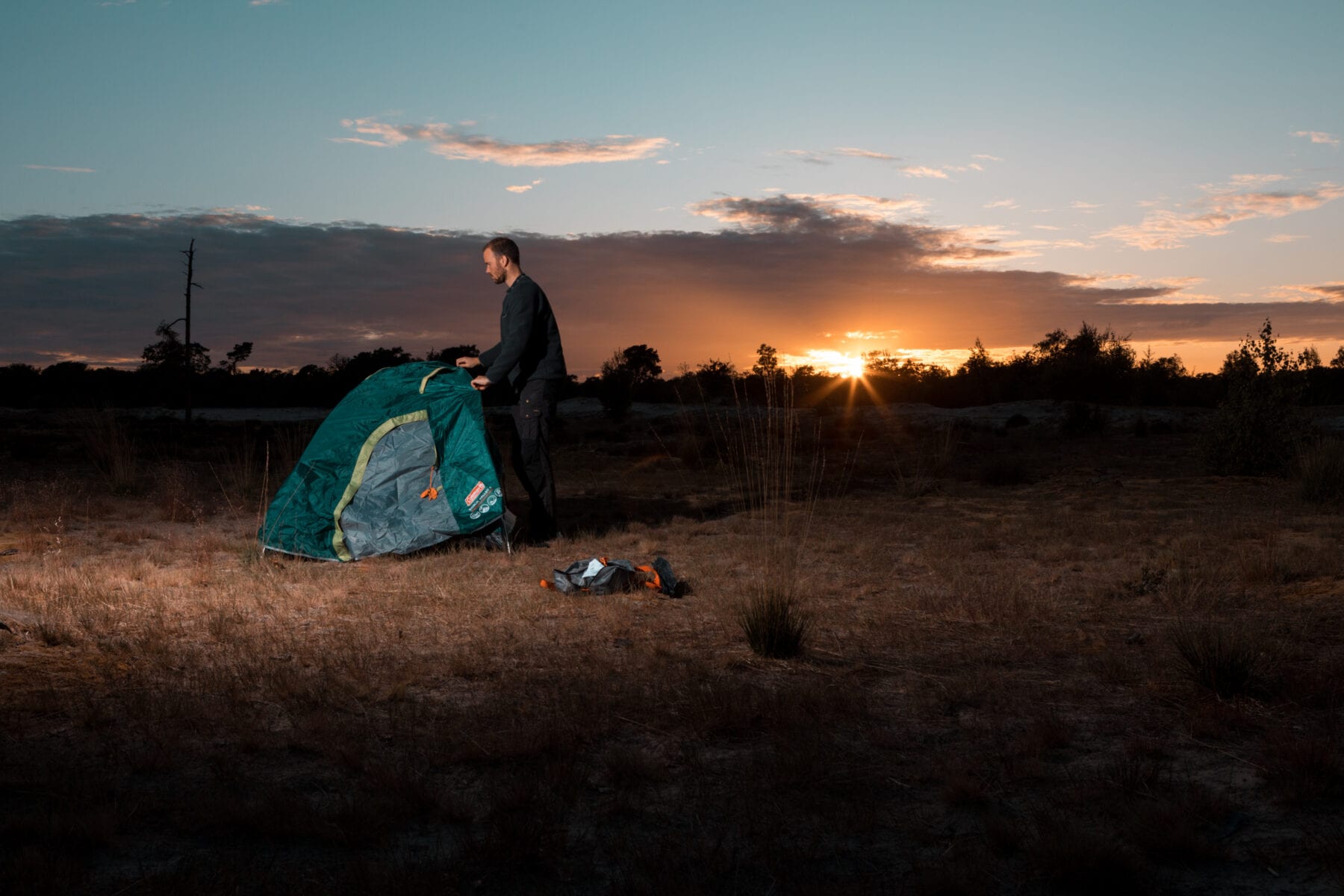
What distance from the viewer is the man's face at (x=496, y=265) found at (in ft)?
27.7

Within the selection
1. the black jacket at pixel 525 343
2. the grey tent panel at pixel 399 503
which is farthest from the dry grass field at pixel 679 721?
the black jacket at pixel 525 343

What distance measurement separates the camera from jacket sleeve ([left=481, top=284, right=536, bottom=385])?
809 centimetres

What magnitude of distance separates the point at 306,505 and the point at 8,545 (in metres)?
2.61

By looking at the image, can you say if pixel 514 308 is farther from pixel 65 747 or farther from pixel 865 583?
pixel 65 747

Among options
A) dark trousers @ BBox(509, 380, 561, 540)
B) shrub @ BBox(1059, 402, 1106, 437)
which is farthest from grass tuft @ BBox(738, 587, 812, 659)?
shrub @ BBox(1059, 402, 1106, 437)

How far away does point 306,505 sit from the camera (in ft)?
25.8

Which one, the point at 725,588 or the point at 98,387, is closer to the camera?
the point at 725,588

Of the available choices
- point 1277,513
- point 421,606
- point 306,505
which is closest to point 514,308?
point 306,505

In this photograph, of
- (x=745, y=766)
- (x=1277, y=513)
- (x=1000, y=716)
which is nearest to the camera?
(x=745, y=766)

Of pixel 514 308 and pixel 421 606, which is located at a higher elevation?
pixel 514 308

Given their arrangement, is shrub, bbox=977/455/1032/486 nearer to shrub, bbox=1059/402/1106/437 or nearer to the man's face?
the man's face

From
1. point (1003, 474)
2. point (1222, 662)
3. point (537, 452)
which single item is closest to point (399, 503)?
point (537, 452)

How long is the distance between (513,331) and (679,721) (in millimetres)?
4814

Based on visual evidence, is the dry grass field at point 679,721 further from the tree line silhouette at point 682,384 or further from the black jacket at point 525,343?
the tree line silhouette at point 682,384
